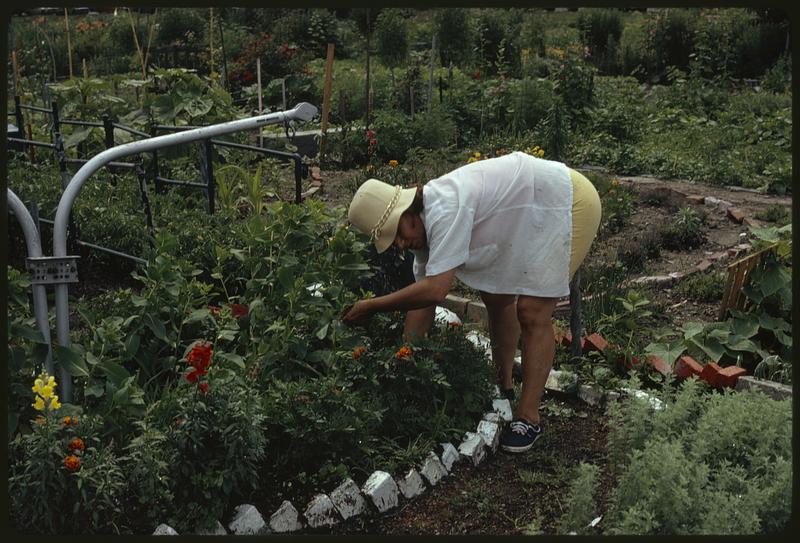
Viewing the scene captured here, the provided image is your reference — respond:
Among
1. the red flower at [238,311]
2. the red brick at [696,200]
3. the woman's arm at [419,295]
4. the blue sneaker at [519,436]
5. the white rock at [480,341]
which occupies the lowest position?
the blue sneaker at [519,436]

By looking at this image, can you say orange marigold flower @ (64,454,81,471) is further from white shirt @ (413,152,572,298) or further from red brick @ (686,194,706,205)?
red brick @ (686,194,706,205)

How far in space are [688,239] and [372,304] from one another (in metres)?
3.81

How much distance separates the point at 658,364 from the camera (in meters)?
4.53

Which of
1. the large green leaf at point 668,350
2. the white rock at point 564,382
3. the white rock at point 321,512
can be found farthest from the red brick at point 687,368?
the white rock at point 321,512

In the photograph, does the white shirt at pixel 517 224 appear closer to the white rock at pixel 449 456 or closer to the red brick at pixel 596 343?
the white rock at pixel 449 456

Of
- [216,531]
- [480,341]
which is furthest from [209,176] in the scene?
[216,531]

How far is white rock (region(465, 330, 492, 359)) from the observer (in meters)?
4.55

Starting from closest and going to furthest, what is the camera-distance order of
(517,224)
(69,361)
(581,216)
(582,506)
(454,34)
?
(582,506) < (69,361) < (517,224) < (581,216) < (454,34)

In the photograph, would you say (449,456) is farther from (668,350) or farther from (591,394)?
(668,350)

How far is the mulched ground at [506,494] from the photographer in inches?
134

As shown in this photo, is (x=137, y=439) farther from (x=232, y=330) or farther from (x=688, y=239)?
(x=688, y=239)

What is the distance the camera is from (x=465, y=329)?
15.2ft

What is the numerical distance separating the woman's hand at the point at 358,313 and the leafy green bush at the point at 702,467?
1.03m

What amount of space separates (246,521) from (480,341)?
5.96ft
